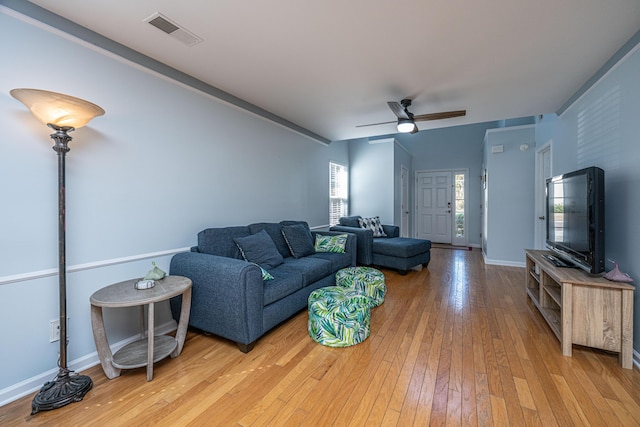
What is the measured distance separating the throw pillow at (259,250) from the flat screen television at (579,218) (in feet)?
8.83

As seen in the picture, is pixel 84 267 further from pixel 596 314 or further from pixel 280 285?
pixel 596 314

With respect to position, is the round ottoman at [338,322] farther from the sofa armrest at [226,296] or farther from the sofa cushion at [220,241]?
the sofa cushion at [220,241]

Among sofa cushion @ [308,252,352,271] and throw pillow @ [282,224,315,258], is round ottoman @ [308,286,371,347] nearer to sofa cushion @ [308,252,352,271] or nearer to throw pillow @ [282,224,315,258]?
sofa cushion @ [308,252,352,271]

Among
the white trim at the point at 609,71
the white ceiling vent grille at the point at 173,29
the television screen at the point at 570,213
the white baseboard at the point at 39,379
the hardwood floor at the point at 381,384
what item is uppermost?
the white ceiling vent grille at the point at 173,29

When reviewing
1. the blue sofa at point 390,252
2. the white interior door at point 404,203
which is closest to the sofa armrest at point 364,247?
the blue sofa at point 390,252

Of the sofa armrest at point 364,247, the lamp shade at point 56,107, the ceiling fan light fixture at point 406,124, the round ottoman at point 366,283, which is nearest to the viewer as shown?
the lamp shade at point 56,107

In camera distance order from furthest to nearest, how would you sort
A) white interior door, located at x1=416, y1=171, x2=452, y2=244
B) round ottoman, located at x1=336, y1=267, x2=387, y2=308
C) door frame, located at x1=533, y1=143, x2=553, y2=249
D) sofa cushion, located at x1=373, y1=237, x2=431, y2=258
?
white interior door, located at x1=416, y1=171, x2=452, y2=244 < door frame, located at x1=533, y1=143, x2=553, y2=249 < sofa cushion, located at x1=373, y1=237, x2=431, y2=258 < round ottoman, located at x1=336, y1=267, x2=387, y2=308

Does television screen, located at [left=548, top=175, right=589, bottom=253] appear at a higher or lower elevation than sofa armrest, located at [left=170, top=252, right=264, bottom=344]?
higher

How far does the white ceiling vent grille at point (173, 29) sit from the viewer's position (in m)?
1.78

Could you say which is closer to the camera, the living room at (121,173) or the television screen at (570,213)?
the living room at (121,173)

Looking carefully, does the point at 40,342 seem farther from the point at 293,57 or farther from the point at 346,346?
the point at 293,57

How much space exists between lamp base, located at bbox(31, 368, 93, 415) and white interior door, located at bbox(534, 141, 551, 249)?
5.67 meters

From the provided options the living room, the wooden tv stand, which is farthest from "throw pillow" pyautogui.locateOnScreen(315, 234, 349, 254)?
the wooden tv stand

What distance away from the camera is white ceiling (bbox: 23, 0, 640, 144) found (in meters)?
1.69
